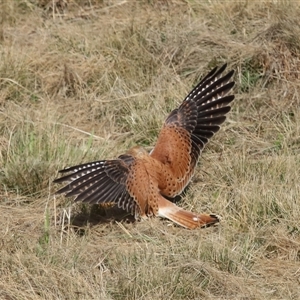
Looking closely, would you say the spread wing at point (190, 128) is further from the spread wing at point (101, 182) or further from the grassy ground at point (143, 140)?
the spread wing at point (101, 182)

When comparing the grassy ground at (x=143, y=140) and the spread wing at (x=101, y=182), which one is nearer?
the grassy ground at (x=143, y=140)

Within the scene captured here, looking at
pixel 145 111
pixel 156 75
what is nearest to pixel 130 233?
pixel 145 111

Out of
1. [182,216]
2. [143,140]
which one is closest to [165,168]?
[182,216]

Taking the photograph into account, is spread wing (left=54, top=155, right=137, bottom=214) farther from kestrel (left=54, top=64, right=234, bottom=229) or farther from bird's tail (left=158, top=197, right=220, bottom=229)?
bird's tail (left=158, top=197, right=220, bottom=229)

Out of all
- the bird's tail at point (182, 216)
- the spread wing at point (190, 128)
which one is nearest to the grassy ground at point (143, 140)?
the bird's tail at point (182, 216)

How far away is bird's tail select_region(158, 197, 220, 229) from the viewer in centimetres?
520

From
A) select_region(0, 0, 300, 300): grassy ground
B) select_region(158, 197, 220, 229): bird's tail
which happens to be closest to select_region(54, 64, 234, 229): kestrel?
select_region(158, 197, 220, 229): bird's tail

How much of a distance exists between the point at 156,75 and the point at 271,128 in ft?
3.31

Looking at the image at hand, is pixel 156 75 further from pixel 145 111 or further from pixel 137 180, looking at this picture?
pixel 137 180

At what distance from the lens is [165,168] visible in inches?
220

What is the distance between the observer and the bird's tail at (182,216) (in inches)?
205

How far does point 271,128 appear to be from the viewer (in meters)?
6.23

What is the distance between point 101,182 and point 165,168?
470mm

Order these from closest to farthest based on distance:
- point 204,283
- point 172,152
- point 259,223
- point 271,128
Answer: point 204,283, point 259,223, point 172,152, point 271,128
